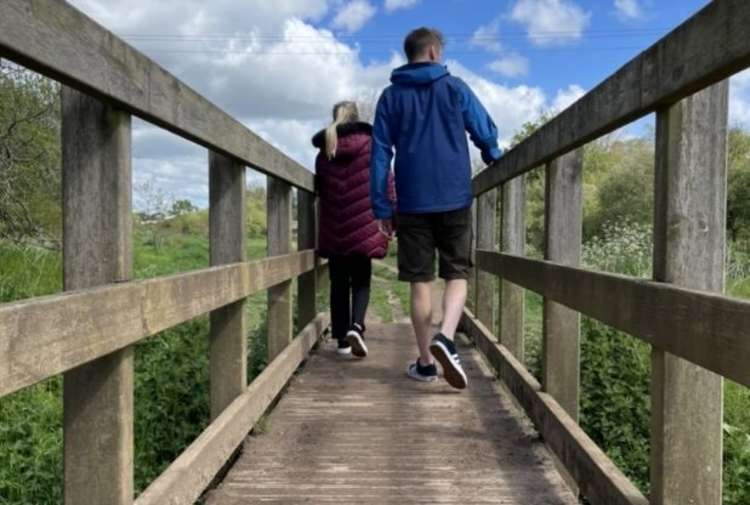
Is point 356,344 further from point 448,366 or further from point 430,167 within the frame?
point 430,167

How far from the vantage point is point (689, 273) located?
182 centimetres

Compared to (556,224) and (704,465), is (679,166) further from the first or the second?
(556,224)

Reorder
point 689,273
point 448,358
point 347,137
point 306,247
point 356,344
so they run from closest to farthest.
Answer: point 689,273, point 448,358, point 347,137, point 356,344, point 306,247

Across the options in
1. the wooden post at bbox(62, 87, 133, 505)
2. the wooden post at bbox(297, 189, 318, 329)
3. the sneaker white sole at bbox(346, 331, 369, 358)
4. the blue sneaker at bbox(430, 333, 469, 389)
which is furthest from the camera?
the wooden post at bbox(297, 189, 318, 329)

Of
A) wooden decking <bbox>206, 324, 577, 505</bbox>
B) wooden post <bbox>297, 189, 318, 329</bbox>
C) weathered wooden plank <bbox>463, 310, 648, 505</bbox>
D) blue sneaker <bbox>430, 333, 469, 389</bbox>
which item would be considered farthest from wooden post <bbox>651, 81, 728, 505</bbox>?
wooden post <bbox>297, 189, 318, 329</bbox>

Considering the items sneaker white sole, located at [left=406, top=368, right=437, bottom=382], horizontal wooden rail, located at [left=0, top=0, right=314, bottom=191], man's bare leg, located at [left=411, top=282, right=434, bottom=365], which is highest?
horizontal wooden rail, located at [left=0, top=0, right=314, bottom=191]

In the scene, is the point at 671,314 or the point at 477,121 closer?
the point at 671,314

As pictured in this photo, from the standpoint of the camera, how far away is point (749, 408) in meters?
6.21

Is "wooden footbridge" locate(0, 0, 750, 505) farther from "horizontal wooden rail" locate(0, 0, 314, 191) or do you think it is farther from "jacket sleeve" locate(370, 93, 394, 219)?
"jacket sleeve" locate(370, 93, 394, 219)

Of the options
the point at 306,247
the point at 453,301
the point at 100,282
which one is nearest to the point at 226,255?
the point at 100,282

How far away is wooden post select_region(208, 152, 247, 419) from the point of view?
288cm

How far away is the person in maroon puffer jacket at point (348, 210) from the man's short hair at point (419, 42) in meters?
0.98

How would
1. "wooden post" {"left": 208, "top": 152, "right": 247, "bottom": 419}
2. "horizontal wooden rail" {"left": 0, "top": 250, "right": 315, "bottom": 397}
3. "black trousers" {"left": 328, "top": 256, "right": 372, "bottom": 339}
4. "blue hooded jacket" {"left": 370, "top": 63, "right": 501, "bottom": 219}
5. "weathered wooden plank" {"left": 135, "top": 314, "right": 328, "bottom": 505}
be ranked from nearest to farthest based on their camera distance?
"horizontal wooden rail" {"left": 0, "top": 250, "right": 315, "bottom": 397}, "weathered wooden plank" {"left": 135, "top": 314, "right": 328, "bottom": 505}, "wooden post" {"left": 208, "top": 152, "right": 247, "bottom": 419}, "blue hooded jacket" {"left": 370, "top": 63, "right": 501, "bottom": 219}, "black trousers" {"left": 328, "top": 256, "right": 372, "bottom": 339}

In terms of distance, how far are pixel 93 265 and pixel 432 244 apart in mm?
2443
